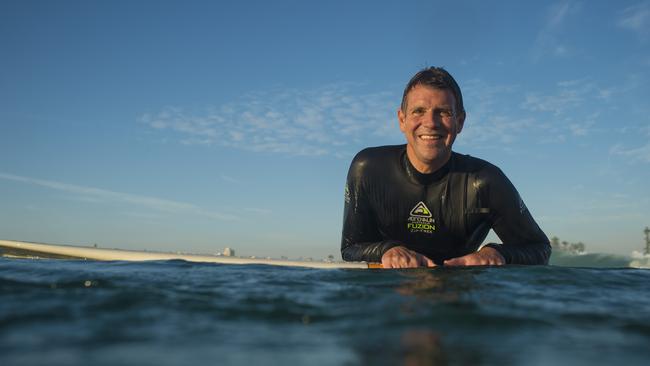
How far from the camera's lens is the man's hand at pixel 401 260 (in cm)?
519

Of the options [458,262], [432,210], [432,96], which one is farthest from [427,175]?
[458,262]

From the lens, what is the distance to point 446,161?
609 cm

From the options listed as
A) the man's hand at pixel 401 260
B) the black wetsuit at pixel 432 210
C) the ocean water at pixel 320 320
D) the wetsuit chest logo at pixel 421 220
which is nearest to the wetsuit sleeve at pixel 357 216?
the black wetsuit at pixel 432 210

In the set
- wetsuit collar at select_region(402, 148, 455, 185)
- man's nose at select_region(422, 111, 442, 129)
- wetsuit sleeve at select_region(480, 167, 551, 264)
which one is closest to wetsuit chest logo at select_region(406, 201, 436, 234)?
wetsuit collar at select_region(402, 148, 455, 185)

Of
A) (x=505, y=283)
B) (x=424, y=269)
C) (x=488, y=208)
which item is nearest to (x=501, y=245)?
(x=488, y=208)

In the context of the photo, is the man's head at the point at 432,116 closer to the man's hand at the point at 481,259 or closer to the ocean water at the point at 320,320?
the man's hand at the point at 481,259

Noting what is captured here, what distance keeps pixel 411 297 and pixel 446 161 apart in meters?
2.92

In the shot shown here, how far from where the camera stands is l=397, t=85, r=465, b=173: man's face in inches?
225

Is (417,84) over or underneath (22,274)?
over

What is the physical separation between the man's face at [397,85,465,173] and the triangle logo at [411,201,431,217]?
52 centimetres

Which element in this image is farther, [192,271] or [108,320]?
[192,271]

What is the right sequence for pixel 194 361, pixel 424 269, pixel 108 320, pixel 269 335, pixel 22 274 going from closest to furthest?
pixel 194 361
pixel 269 335
pixel 108 320
pixel 22 274
pixel 424 269

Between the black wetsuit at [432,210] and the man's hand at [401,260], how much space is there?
332 mm

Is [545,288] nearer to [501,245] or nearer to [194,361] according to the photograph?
[501,245]
